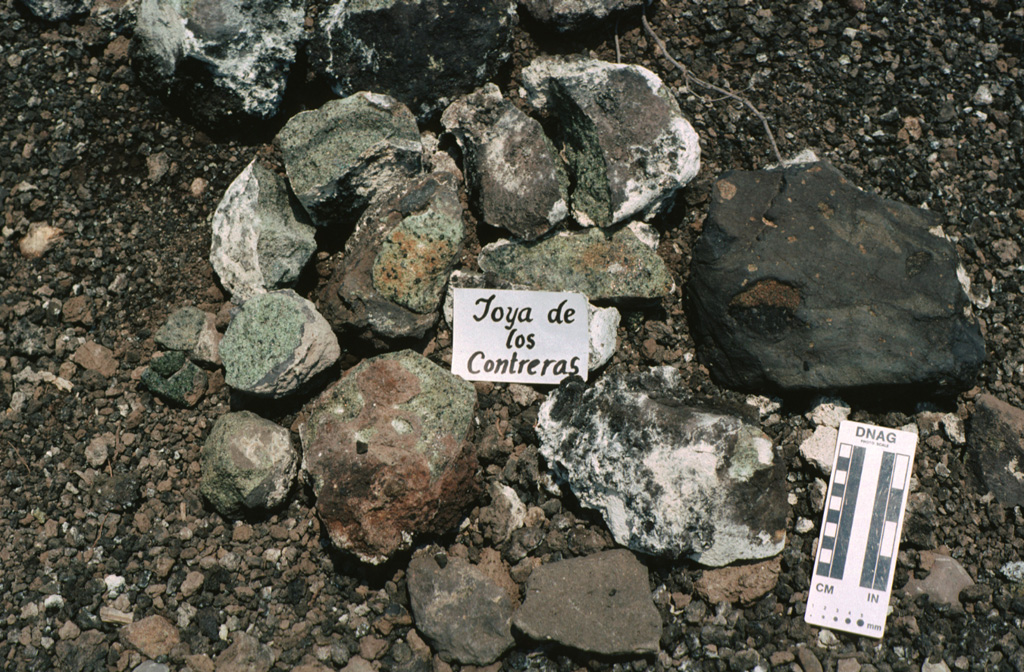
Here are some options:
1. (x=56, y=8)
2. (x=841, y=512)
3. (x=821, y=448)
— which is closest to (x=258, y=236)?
(x=56, y=8)

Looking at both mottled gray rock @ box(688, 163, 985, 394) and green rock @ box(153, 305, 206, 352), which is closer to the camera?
mottled gray rock @ box(688, 163, 985, 394)

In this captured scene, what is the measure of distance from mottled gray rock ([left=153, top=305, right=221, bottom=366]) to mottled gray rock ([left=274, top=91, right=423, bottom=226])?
0.52m

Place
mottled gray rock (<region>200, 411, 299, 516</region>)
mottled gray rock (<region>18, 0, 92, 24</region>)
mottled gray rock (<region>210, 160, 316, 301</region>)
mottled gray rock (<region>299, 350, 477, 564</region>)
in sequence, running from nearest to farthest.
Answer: mottled gray rock (<region>299, 350, 477, 564</region>) < mottled gray rock (<region>200, 411, 299, 516</region>) < mottled gray rock (<region>210, 160, 316, 301</region>) < mottled gray rock (<region>18, 0, 92, 24</region>)

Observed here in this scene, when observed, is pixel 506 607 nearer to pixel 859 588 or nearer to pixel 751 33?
pixel 859 588

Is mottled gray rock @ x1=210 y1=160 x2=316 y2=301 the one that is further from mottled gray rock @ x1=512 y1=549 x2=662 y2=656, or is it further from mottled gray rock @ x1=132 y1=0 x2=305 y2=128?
mottled gray rock @ x1=512 y1=549 x2=662 y2=656

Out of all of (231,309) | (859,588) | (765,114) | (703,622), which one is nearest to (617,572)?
(703,622)

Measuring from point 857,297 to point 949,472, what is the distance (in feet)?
2.26

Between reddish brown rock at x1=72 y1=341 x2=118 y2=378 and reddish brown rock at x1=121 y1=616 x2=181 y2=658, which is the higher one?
reddish brown rock at x1=72 y1=341 x2=118 y2=378

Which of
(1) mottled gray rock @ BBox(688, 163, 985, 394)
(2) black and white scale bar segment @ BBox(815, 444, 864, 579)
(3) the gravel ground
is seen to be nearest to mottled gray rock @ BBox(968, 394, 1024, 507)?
(3) the gravel ground

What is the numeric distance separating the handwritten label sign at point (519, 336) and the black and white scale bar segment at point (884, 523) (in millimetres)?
1030

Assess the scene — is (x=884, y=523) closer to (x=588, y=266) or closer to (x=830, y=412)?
(x=830, y=412)

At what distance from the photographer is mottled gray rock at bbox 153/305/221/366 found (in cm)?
238

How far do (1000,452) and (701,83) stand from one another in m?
1.62

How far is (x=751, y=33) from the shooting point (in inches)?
108
